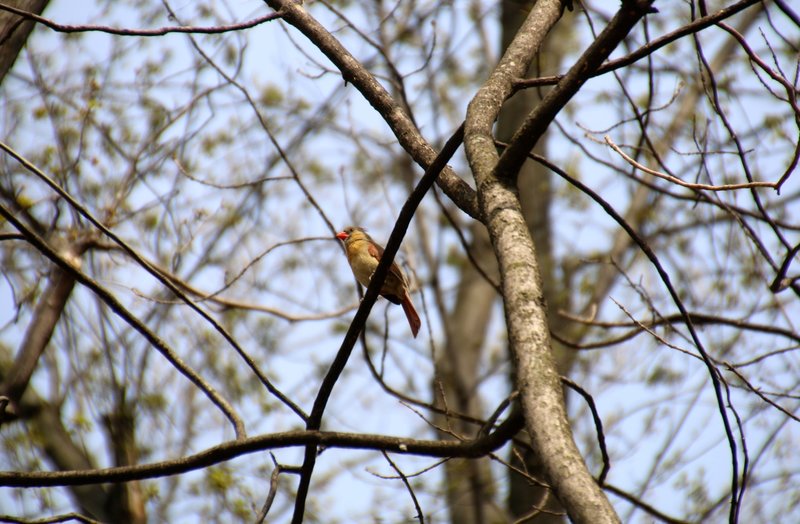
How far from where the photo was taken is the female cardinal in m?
4.81

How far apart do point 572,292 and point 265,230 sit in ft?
11.6

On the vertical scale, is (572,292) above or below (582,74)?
above

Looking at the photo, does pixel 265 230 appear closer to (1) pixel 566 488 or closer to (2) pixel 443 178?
(2) pixel 443 178

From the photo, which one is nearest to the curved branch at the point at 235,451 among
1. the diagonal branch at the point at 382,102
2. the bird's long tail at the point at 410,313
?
the diagonal branch at the point at 382,102

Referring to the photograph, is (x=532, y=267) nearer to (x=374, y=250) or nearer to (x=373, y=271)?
(x=373, y=271)

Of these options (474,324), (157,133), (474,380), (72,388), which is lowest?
(72,388)

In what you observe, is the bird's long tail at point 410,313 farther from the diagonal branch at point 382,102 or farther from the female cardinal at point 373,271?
the diagonal branch at point 382,102

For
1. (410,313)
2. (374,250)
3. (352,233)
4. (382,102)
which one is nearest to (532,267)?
(382,102)

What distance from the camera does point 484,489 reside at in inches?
344

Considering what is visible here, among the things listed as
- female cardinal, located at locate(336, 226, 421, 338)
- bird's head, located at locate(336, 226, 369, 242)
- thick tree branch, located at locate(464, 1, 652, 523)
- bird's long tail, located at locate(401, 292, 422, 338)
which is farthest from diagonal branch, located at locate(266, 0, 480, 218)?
bird's head, located at locate(336, 226, 369, 242)

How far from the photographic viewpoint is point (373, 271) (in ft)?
16.1

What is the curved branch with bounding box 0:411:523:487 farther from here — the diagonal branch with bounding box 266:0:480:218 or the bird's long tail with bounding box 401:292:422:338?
the bird's long tail with bounding box 401:292:422:338

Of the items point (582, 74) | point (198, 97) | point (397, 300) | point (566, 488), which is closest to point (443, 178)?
point (582, 74)

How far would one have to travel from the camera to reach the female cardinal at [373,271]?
481 centimetres
